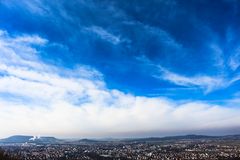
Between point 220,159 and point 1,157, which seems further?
point 220,159

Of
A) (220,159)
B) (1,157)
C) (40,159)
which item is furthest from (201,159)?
(1,157)

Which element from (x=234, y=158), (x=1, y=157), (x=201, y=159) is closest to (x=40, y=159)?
(x=201, y=159)

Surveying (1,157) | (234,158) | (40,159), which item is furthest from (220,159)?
(1,157)

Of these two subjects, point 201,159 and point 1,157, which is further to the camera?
point 201,159

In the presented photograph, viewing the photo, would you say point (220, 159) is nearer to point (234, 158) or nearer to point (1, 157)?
point (234, 158)

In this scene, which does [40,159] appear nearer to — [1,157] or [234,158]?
[234,158]

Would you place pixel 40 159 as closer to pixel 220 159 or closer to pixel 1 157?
pixel 220 159

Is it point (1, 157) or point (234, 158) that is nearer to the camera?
point (1, 157)
